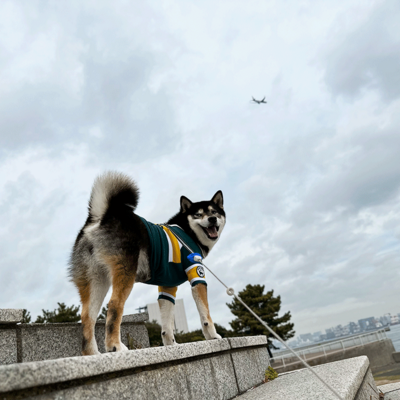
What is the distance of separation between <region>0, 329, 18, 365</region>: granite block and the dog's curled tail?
4.93 feet

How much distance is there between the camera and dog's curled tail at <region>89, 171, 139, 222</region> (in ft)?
13.3

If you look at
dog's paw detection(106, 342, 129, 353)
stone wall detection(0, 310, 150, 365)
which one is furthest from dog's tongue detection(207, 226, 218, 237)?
dog's paw detection(106, 342, 129, 353)

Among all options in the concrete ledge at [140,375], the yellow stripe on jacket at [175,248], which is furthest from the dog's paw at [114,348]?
the yellow stripe on jacket at [175,248]

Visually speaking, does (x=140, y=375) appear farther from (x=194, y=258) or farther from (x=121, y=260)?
(x=194, y=258)

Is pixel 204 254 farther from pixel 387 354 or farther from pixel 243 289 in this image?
Result: pixel 243 289

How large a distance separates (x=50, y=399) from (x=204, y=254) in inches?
133

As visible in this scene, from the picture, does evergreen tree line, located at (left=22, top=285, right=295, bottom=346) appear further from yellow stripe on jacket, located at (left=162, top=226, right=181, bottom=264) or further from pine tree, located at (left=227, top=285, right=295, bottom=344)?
yellow stripe on jacket, located at (left=162, top=226, right=181, bottom=264)

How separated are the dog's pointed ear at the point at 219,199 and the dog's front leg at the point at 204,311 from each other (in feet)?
6.13

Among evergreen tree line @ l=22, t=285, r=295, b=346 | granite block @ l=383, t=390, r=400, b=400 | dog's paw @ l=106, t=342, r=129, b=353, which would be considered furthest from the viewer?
evergreen tree line @ l=22, t=285, r=295, b=346

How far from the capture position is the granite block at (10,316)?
12.2ft

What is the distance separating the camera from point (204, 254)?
5059 mm

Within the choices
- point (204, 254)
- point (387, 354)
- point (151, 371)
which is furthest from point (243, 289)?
point (151, 371)

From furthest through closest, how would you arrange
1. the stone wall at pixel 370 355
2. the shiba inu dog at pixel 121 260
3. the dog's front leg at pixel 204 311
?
the stone wall at pixel 370 355, the dog's front leg at pixel 204 311, the shiba inu dog at pixel 121 260

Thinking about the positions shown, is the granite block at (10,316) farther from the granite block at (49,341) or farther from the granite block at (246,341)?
the granite block at (246,341)
